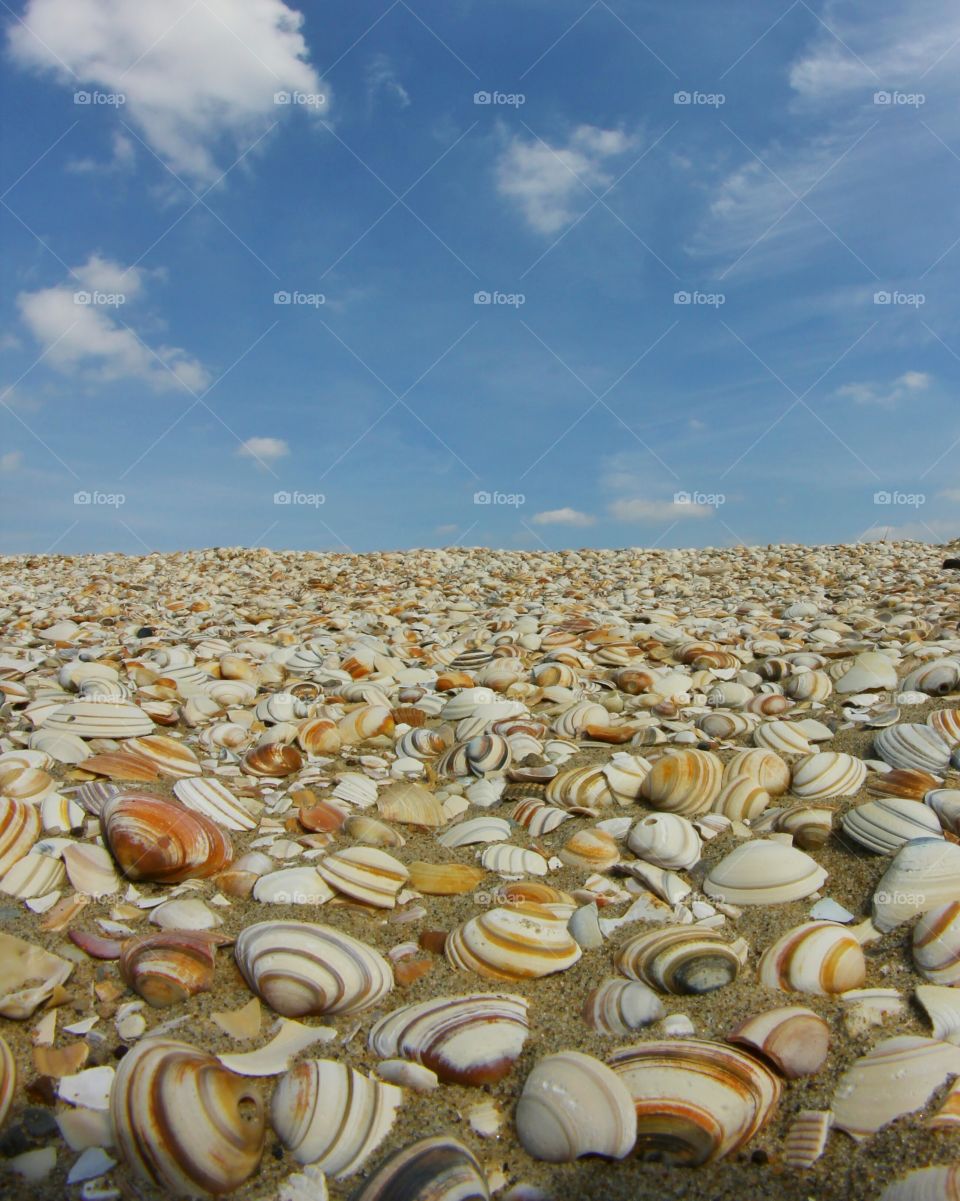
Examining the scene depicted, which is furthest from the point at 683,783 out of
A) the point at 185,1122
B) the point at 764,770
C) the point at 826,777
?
the point at 185,1122

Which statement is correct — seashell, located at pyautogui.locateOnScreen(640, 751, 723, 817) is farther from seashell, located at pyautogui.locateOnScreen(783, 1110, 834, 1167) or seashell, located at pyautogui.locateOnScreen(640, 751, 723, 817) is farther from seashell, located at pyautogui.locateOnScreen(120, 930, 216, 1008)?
seashell, located at pyautogui.locateOnScreen(120, 930, 216, 1008)

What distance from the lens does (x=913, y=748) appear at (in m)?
3.36

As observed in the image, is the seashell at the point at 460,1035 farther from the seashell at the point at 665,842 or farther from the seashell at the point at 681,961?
the seashell at the point at 665,842

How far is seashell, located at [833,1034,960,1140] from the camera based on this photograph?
5.69 ft

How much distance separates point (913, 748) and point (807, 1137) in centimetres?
202

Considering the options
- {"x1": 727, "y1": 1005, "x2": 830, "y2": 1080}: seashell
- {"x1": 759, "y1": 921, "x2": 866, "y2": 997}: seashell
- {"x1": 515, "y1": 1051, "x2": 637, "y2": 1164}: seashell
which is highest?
{"x1": 759, "y1": 921, "x2": 866, "y2": 997}: seashell

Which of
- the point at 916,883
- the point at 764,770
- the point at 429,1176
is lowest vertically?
the point at 429,1176

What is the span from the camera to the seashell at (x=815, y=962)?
2.12 meters

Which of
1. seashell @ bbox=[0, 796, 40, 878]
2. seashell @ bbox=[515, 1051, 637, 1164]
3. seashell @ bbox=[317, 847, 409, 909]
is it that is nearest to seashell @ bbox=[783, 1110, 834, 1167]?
seashell @ bbox=[515, 1051, 637, 1164]

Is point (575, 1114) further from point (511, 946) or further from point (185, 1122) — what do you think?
point (185, 1122)

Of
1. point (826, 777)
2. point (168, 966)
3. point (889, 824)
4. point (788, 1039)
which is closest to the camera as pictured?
point (788, 1039)

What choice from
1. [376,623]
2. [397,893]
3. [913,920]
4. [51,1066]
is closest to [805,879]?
[913,920]

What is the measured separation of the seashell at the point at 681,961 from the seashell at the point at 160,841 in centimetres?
130

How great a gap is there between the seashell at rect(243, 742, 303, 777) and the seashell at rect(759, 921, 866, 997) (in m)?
2.02
